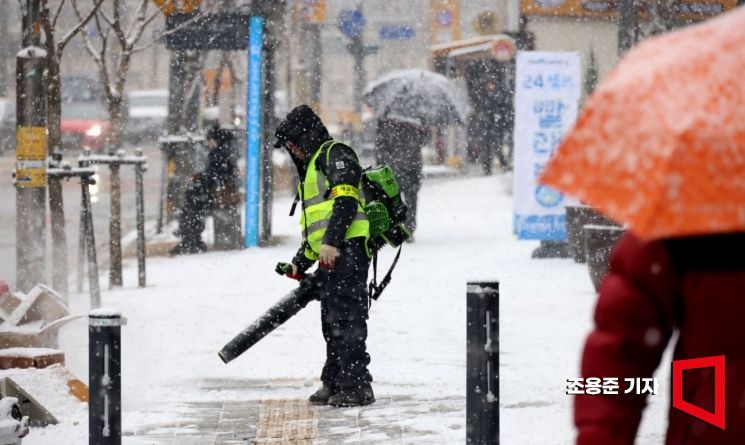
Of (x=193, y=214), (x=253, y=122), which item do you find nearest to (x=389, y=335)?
Result: (x=193, y=214)

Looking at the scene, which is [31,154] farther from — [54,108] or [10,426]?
[10,426]

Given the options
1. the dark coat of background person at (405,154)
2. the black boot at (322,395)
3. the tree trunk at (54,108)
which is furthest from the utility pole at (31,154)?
the dark coat of background person at (405,154)

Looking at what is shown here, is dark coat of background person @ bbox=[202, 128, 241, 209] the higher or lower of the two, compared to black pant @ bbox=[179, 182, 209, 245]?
higher

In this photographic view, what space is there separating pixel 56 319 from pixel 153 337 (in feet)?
6.59

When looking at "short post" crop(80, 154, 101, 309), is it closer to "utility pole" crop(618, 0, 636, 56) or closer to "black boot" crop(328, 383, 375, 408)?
"black boot" crop(328, 383, 375, 408)

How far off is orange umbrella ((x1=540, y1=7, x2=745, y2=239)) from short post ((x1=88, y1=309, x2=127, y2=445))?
9.22ft

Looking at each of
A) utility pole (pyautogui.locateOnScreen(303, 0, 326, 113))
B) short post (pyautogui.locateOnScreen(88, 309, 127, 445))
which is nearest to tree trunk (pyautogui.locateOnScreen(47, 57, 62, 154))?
short post (pyautogui.locateOnScreen(88, 309, 127, 445))

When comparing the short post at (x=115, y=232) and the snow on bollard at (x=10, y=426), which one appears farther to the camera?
the short post at (x=115, y=232)

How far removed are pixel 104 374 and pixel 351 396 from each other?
99.4 inches

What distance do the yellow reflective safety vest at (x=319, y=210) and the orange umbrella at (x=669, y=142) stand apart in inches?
180

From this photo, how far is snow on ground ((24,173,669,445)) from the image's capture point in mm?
7723

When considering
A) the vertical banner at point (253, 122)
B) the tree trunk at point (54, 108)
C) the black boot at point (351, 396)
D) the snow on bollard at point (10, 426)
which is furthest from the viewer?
the vertical banner at point (253, 122)

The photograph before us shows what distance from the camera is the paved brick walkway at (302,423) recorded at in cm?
686

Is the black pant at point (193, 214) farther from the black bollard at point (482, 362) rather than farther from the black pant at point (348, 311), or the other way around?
the black bollard at point (482, 362)
